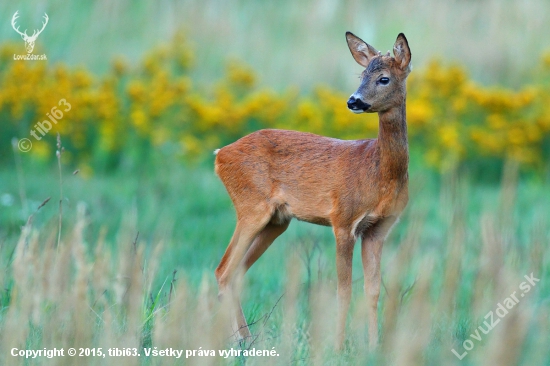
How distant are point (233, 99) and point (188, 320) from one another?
956cm

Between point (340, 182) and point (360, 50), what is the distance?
3.28 feet

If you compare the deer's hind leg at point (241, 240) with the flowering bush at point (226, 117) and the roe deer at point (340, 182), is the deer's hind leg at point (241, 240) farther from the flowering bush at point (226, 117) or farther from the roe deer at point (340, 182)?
the flowering bush at point (226, 117)

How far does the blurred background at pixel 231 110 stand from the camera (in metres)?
9.52

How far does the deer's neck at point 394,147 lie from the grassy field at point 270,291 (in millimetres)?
391

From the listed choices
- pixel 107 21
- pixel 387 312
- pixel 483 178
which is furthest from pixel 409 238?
pixel 107 21

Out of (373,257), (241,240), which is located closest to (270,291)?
(241,240)

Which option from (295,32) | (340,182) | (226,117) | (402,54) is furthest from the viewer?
(295,32)

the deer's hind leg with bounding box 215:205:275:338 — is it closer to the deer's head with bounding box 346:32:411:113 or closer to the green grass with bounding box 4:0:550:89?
the deer's head with bounding box 346:32:411:113

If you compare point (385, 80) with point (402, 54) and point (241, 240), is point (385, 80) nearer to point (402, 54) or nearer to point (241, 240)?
point (402, 54)

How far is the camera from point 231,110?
1293 centimetres

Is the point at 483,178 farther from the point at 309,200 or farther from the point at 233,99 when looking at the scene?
the point at 309,200

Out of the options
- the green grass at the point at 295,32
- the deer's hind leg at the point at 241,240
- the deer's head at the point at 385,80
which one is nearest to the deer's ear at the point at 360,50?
the deer's head at the point at 385,80

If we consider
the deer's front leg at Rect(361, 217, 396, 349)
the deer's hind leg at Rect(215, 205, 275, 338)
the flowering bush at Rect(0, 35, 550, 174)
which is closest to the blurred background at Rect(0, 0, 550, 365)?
the flowering bush at Rect(0, 35, 550, 174)

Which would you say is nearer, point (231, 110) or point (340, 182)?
point (340, 182)
